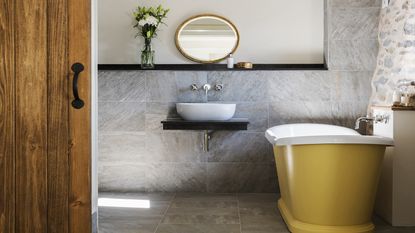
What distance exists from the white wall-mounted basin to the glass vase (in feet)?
2.06

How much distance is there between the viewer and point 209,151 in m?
3.73

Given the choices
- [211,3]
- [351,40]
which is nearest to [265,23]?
[211,3]

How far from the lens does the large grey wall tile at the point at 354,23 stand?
11.9ft

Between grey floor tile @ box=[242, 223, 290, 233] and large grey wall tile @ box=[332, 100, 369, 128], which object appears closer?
grey floor tile @ box=[242, 223, 290, 233]

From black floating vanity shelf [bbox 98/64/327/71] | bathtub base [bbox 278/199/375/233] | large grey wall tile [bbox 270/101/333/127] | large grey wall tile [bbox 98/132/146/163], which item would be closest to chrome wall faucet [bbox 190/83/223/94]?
black floating vanity shelf [bbox 98/64/327/71]

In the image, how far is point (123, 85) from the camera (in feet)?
12.2

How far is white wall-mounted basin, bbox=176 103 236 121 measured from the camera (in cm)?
333

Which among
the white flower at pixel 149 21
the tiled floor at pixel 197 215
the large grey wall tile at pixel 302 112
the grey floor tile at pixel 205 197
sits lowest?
the tiled floor at pixel 197 215

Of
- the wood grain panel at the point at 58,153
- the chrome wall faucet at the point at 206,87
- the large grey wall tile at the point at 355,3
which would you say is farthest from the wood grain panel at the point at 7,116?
the large grey wall tile at the point at 355,3

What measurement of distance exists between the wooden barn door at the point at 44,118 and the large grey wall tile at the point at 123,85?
7.10 ft

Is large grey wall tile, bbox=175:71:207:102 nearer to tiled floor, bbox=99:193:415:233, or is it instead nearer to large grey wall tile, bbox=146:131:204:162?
large grey wall tile, bbox=146:131:204:162

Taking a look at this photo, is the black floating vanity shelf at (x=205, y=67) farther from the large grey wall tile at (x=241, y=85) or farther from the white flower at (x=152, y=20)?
the white flower at (x=152, y=20)

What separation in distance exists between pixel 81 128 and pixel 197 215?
5.55ft

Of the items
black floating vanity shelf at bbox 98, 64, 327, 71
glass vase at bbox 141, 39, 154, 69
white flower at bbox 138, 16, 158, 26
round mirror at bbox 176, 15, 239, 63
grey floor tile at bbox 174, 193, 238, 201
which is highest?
white flower at bbox 138, 16, 158, 26
